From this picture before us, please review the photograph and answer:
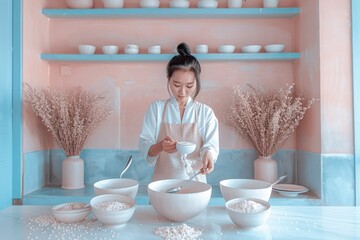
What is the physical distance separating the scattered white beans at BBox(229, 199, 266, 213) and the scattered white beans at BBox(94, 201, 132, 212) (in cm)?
36

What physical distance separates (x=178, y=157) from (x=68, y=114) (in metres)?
0.97

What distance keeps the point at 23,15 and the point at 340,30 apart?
2215 millimetres

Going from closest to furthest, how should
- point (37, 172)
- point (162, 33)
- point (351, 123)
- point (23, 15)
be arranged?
point (351, 123) < point (23, 15) < point (37, 172) < point (162, 33)

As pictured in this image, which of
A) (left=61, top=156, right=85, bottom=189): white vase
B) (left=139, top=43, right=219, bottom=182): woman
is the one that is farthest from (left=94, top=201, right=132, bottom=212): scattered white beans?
(left=61, top=156, right=85, bottom=189): white vase

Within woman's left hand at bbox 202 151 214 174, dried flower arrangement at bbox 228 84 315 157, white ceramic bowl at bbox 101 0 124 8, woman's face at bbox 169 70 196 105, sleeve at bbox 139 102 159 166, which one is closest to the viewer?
woman's left hand at bbox 202 151 214 174

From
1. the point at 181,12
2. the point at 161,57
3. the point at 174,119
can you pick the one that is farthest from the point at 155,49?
the point at 174,119

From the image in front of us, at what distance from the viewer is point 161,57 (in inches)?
95.1

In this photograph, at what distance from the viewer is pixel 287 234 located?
99 centimetres

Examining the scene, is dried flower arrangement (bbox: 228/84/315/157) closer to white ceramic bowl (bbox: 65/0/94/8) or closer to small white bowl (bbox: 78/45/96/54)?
small white bowl (bbox: 78/45/96/54)

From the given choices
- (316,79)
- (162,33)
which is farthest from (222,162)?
(162,33)

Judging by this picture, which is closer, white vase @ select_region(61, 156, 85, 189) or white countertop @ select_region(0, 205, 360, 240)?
white countertop @ select_region(0, 205, 360, 240)

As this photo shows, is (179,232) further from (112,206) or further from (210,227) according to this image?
(112,206)

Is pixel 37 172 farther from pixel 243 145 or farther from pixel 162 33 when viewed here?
pixel 243 145

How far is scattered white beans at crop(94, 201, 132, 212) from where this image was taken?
1.02 meters
